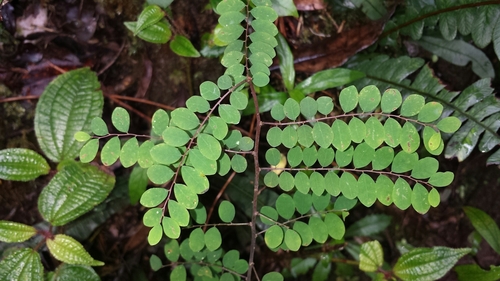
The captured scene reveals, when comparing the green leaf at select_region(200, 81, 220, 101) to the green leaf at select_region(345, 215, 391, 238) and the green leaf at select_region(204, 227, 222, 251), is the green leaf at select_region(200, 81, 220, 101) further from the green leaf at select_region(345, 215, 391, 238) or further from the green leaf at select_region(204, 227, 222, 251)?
the green leaf at select_region(345, 215, 391, 238)

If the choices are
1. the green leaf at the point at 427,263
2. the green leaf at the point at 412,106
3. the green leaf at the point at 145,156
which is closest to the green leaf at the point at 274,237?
the green leaf at the point at 145,156

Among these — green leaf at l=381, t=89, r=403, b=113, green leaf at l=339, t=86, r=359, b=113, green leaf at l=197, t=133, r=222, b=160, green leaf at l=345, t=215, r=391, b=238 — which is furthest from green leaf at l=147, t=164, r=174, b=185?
green leaf at l=345, t=215, r=391, b=238

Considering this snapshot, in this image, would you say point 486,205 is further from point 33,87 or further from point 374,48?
point 33,87

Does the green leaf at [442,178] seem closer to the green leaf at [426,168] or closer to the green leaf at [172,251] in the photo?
the green leaf at [426,168]

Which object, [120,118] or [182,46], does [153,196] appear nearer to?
[120,118]

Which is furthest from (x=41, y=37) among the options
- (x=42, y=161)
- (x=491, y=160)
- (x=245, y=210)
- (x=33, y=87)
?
(x=491, y=160)

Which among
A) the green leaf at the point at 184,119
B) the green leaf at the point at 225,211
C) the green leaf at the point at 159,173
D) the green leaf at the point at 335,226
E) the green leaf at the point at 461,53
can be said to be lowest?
the green leaf at the point at 225,211

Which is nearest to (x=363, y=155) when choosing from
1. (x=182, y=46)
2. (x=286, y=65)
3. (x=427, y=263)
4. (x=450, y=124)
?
(x=450, y=124)

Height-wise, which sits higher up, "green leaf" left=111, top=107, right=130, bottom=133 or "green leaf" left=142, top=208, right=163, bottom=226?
"green leaf" left=111, top=107, right=130, bottom=133
